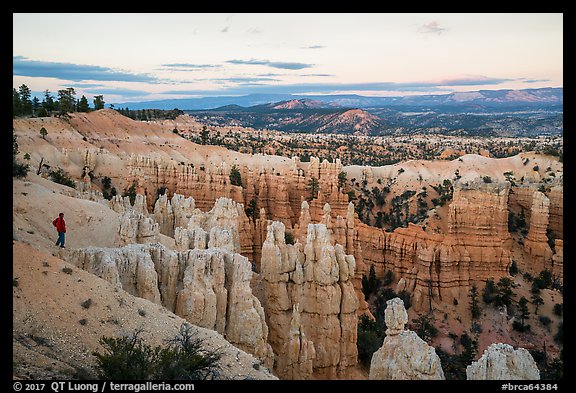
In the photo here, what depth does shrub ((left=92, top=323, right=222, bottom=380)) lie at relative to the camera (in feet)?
26.8

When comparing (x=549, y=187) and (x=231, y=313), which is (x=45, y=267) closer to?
(x=231, y=313)

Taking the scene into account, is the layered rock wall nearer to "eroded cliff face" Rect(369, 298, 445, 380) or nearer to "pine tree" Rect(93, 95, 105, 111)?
"eroded cliff face" Rect(369, 298, 445, 380)

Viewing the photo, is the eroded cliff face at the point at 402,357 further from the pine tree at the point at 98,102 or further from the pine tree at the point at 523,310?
the pine tree at the point at 98,102

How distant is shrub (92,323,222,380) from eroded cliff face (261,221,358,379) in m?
8.32

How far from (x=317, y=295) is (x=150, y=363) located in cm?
1054

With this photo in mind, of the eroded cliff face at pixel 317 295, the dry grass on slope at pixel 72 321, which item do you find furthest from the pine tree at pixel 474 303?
the dry grass on slope at pixel 72 321

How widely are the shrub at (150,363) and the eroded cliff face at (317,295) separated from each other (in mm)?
8321

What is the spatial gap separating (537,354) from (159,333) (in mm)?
21037

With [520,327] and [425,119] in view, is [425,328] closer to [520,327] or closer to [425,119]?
[520,327]

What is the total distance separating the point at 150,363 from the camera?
8.68 m

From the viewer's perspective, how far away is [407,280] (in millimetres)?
32562

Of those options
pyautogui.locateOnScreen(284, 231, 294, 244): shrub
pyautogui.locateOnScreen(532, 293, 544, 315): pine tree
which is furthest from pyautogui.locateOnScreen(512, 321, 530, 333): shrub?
pyautogui.locateOnScreen(284, 231, 294, 244): shrub

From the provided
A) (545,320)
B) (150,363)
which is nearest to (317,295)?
(150,363)
